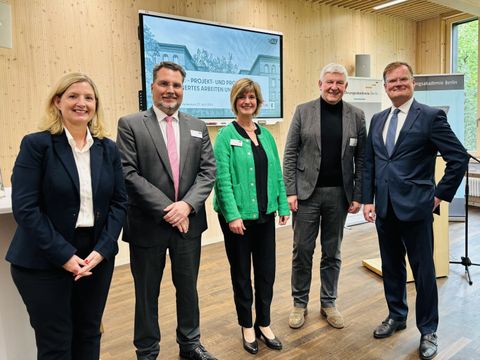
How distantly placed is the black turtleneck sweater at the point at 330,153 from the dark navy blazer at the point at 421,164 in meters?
0.35

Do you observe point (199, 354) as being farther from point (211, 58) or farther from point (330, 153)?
point (211, 58)

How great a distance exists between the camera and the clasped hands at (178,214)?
2023 mm

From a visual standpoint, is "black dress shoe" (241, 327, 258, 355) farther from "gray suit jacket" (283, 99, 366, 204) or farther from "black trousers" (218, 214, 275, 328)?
"gray suit jacket" (283, 99, 366, 204)

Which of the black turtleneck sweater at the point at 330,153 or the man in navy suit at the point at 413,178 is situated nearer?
the man in navy suit at the point at 413,178

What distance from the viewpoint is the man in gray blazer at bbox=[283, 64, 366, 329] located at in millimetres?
2676

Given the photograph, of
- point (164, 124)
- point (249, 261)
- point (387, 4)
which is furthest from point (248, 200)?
point (387, 4)

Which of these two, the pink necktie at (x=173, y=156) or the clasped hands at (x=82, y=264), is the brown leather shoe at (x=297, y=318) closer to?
the pink necktie at (x=173, y=156)

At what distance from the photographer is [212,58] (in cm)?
482

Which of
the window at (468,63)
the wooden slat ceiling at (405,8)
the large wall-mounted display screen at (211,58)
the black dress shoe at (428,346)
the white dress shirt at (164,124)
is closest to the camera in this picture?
the white dress shirt at (164,124)

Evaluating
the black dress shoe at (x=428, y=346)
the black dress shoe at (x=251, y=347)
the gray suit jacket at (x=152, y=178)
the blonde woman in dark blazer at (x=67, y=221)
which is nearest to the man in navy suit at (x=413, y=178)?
the black dress shoe at (x=428, y=346)

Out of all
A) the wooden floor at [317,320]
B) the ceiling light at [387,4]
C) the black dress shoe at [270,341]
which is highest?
the ceiling light at [387,4]

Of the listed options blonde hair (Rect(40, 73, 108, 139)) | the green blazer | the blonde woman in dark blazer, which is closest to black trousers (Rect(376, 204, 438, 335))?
the green blazer

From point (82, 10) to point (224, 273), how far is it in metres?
2.82

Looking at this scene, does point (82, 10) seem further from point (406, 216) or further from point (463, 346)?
point (463, 346)
